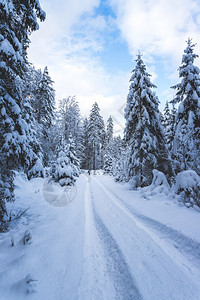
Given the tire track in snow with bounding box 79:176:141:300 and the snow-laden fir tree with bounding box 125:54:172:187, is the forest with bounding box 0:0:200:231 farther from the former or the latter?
the tire track in snow with bounding box 79:176:141:300

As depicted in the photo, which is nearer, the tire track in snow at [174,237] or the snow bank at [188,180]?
the tire track in snow at [174,237]

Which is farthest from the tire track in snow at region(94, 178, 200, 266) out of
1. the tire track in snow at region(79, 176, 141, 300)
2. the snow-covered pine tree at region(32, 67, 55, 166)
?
the snow-covered pine tree at region(32, 67, 55, 166)

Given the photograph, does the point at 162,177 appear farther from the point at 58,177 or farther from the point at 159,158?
the point at 58,177

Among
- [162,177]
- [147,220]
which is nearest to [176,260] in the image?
[147,220]

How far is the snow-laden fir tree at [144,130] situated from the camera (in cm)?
1062

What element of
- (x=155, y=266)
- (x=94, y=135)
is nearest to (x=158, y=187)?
(x=155, y=266)

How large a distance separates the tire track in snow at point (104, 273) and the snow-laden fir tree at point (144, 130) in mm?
8004

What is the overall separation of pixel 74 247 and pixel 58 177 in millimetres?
10328

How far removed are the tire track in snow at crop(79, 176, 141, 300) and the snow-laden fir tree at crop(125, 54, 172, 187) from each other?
8.00 m

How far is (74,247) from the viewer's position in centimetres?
308

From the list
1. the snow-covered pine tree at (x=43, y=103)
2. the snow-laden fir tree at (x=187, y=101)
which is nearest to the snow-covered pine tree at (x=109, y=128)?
the snow-covered pine tree at (x=43, y=103)

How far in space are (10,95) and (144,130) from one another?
9199mm

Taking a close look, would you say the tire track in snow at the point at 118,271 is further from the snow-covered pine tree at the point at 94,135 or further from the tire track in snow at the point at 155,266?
the snow-covered pine tree at the point at 94,135

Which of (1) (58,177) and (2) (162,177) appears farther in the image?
(1) (58,177)
